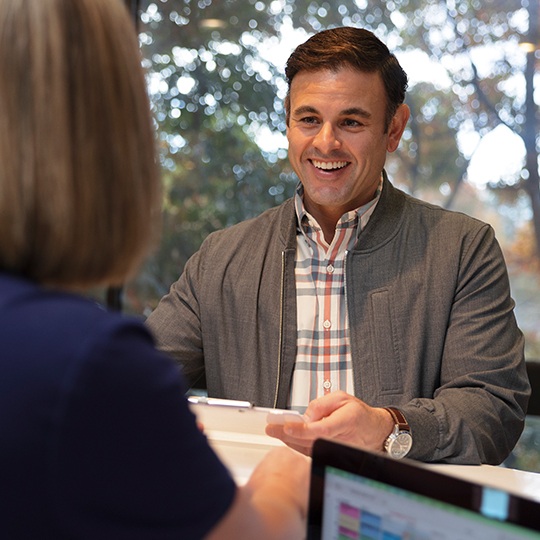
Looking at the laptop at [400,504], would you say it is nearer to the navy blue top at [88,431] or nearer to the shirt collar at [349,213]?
the navy blue top at [88,431]

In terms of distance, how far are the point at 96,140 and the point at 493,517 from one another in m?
0.49

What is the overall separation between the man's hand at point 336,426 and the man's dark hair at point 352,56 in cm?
95

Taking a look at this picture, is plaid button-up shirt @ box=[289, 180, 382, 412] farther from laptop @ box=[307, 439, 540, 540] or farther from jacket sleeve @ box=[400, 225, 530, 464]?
laptop @ box=[307, 439, 540, 540]

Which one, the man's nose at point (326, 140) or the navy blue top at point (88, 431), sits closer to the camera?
the navy blue top at point (88, 431)

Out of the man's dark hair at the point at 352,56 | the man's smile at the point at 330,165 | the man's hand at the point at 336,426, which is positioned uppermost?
the man's dark hair at the point at 352,56

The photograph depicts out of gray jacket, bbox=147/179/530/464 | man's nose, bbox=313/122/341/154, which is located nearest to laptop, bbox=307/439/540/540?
gray jacket, bbox=147/179/530/464

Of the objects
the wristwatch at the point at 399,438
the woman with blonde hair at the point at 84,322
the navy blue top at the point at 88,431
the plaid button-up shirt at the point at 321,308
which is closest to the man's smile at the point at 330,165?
the plaid button-up shirt at the point at 321,308

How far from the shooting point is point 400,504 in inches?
30.2

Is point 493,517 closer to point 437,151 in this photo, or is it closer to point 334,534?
point 334,534

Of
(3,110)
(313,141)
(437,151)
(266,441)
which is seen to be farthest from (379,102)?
(3,110)

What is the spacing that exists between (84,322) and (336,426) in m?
0.91

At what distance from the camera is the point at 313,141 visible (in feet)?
7.29

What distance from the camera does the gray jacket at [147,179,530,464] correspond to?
1.91 meters

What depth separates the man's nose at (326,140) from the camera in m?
2.19
